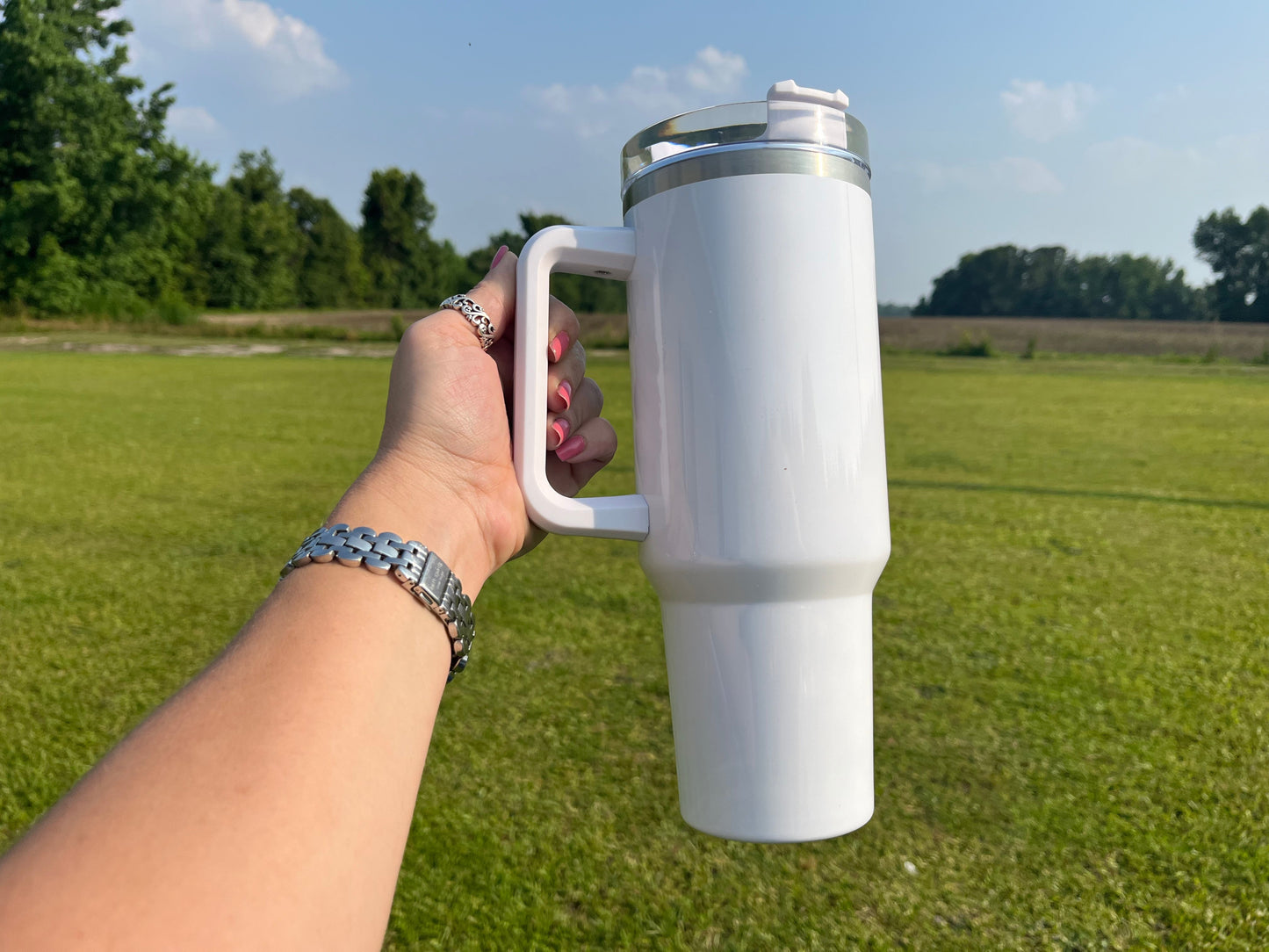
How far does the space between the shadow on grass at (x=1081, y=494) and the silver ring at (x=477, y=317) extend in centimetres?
470

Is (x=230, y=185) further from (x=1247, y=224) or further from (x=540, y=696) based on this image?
(x=1247, y=224)

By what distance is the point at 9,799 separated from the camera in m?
1.90

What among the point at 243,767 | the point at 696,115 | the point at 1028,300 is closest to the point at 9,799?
the point at 243,767

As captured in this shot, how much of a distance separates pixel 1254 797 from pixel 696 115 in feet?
6.74

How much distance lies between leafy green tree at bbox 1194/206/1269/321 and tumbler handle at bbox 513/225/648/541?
124 ft

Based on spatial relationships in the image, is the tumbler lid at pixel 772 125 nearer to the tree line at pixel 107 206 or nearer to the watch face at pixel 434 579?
the watch face at pixel 434 579

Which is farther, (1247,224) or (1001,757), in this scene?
(1247,224)

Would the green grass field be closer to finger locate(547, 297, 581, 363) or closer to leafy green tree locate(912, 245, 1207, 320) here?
finger locate(547, 297, 581, 363)

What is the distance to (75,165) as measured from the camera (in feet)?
89.5

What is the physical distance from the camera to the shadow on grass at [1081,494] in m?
4.85

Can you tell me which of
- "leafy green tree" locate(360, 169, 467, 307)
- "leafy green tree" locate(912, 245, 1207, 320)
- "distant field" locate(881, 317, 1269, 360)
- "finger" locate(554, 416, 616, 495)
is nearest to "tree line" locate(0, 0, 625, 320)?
"leafy green tree" locate(360, 169, 467, 307)

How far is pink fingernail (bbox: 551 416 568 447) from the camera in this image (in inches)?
42.4

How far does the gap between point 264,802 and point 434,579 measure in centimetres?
27

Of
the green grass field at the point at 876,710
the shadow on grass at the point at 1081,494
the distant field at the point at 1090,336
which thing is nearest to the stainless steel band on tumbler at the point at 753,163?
the green grass field at the point at 876,710
